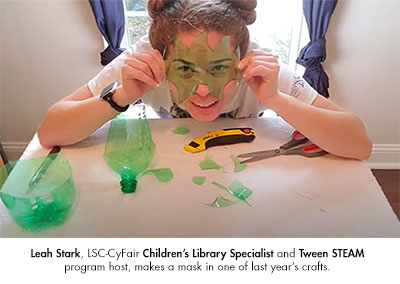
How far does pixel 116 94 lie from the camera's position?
67 cm

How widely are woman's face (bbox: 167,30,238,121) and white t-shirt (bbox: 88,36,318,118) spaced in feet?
0.18

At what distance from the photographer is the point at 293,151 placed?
0.66m

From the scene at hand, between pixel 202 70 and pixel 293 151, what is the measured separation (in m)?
0.20

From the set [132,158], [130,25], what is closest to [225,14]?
[132,158]

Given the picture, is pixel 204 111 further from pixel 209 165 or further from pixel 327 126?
pixel 327 126

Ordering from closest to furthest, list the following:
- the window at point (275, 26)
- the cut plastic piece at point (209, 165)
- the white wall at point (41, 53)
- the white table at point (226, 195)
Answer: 1. the white table at point (226, 195)
2. the cut plastic piece at point (209, 165)
3. the window at point (275, 26)
4. the white wall at point (41, 53)

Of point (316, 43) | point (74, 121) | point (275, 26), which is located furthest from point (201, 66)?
point (316, 43)

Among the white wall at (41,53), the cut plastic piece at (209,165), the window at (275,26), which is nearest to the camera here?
the cut plastic piece at (209,165)

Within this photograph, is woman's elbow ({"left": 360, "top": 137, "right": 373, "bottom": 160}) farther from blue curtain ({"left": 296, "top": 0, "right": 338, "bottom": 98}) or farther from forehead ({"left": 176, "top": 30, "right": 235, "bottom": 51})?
blue curtain ({"left": 296, "top": 0, "right": 338, "bottom": 98})

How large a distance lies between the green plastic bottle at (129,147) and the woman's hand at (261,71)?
197 mm

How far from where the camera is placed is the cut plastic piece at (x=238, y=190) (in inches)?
22.3

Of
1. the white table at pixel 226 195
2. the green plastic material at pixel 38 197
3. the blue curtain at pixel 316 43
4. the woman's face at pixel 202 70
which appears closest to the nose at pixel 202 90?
the woman's face at pixel 202 70

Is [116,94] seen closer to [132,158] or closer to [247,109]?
[132,158]

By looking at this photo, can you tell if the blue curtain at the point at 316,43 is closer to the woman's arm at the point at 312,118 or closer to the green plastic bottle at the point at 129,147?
the woman's arm at the point at 312,118
